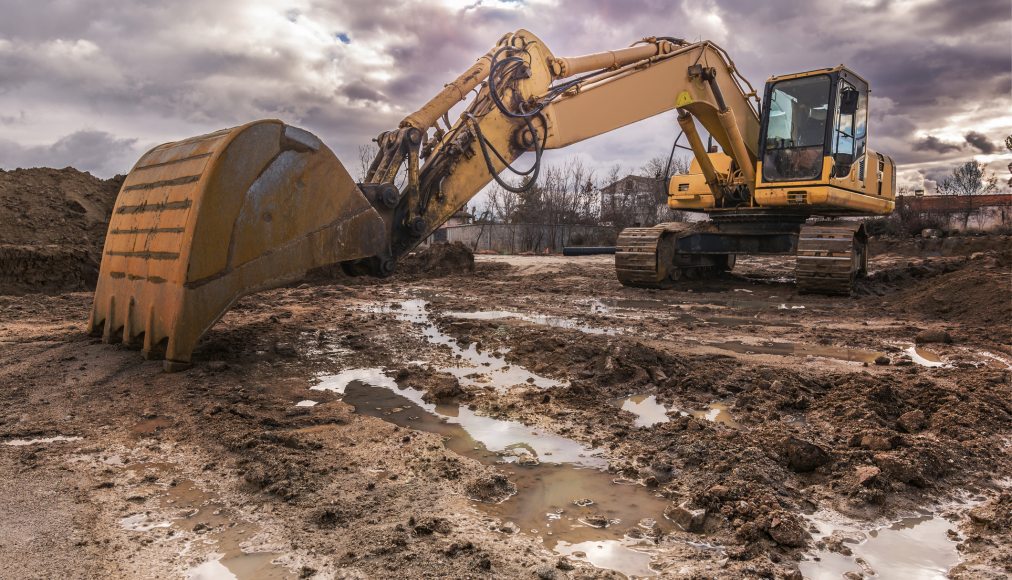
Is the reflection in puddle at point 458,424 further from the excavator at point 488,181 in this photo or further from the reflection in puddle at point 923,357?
the reflection in puddle at point 923,357

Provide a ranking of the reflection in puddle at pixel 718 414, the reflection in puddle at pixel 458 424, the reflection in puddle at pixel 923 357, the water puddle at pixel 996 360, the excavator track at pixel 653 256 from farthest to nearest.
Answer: the excavator track at pixel 653 256, the reflection in puddle at pixel 923 357, the water puddle at pixel 996 360, the reflection in puddle at pixel 718 414, the reflection in puddle at pixel 458 424

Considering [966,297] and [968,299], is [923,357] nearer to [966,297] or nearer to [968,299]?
[968,299]

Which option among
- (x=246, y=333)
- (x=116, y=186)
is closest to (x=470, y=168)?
(x=246, y=333)

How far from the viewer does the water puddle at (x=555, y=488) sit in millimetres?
2311

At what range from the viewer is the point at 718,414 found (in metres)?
3.82

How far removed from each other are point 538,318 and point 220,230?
3.76 metres

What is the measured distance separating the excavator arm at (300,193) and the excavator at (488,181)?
0.01m

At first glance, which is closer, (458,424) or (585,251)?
(458,424)

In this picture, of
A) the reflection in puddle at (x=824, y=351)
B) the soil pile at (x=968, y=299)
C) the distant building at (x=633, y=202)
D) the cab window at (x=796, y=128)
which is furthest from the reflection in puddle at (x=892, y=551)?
the distant building at (x=633, y=202)

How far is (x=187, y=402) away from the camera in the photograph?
3.93 metres

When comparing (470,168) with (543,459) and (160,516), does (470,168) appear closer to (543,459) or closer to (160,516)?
(543,459)

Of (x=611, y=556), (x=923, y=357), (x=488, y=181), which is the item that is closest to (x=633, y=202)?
(x=488, y=181)

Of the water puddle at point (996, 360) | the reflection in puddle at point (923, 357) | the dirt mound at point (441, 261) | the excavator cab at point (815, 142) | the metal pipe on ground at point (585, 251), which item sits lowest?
the reflection in puddle at point (923, 357)

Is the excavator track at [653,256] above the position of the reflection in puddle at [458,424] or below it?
above
